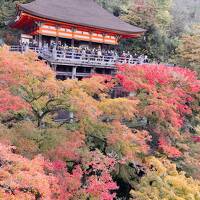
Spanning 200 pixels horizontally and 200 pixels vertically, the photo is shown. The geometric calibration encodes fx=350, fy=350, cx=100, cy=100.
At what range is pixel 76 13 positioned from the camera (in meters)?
25.8

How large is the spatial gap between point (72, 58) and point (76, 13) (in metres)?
5.58

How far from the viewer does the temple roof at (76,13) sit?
22.9 metres

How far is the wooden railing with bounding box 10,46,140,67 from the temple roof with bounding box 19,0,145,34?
244cm

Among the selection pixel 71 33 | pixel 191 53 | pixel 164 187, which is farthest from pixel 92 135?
pixel 191 53

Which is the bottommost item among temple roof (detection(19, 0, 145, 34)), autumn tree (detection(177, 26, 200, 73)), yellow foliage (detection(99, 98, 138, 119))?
autumn tree (detection(177, 26, 200, 73))

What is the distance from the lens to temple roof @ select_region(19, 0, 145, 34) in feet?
75.0

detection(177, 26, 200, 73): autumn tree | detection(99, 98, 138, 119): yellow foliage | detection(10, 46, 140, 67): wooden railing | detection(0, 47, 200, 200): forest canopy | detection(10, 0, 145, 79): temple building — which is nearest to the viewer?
detection(0, 47, 200, 200): forest canopy

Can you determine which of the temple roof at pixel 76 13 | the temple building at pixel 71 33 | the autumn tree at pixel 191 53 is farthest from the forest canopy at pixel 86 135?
the autumn tree at pixel 191 53

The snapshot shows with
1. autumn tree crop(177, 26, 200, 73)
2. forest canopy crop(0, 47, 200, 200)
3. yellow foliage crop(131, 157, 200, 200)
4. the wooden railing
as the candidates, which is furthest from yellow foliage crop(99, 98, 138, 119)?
autumn tree crop(177, 26, 200, 73)

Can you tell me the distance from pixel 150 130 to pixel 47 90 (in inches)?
309

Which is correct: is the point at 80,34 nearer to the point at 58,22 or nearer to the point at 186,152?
the point at 58,22

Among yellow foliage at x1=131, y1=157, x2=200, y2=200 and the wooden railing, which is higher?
the wooden railing

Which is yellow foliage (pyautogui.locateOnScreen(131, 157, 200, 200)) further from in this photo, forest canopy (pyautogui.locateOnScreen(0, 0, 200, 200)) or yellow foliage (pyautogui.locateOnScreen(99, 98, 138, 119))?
yellow foliage (pyautogui.locateOnScreen(99, 98, 138, 119))

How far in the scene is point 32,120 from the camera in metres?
15.7
